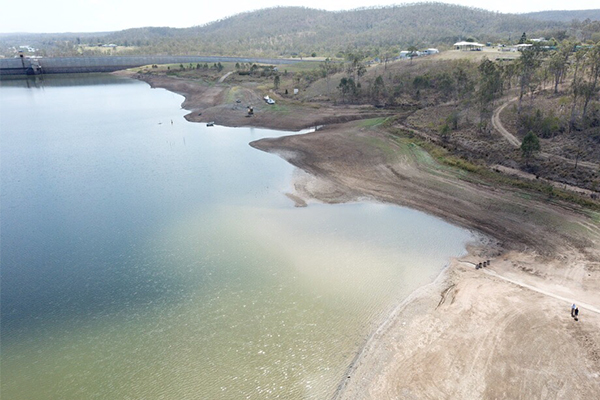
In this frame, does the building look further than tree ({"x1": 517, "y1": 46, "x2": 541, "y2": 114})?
Yes

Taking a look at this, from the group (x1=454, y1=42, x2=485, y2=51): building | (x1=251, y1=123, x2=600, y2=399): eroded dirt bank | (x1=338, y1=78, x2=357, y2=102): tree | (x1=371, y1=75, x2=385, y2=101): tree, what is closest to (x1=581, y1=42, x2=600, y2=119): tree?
(x1=251, y1=123, x2=600, y2=399): eroded dirt bank

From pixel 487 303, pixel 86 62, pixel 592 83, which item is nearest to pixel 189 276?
pixel 487 303

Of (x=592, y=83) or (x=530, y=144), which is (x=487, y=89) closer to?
(x=592, y=83)

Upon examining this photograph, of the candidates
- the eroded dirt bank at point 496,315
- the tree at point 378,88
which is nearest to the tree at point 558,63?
the tree at point 378,88

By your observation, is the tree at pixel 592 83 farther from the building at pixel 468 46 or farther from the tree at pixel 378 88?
the building at pixel 468 46

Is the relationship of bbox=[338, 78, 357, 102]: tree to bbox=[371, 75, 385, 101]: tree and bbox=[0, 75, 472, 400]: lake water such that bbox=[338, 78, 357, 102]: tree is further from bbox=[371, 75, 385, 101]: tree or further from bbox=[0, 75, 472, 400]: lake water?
bbox=[0, 75, 472, 400]: lake water

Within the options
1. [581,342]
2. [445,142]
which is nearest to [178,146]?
[445,142]

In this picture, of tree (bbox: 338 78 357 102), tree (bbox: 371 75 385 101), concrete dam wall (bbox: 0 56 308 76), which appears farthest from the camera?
concrete dam wall (bbox: 0 56 308 76)
